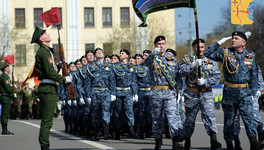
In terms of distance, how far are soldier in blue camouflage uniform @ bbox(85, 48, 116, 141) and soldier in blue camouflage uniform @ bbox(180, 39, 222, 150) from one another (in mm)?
3345

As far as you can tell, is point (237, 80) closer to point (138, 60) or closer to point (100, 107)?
point (100, 107)

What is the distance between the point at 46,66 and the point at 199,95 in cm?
300

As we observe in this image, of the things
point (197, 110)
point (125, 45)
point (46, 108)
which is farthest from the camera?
point (125, 45)

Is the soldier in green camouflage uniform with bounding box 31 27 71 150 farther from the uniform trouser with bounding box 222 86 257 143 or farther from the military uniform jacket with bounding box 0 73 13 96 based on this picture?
the military uniform jacket with bounding box 0 73 13 96

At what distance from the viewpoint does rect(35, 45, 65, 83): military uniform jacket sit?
949 centimetres

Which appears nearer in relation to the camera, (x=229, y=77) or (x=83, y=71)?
(x=229, y=77)

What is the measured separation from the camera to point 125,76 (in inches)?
559

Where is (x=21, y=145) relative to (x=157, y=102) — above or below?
below

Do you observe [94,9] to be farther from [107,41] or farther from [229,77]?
[229,77]

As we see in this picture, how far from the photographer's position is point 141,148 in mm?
11086

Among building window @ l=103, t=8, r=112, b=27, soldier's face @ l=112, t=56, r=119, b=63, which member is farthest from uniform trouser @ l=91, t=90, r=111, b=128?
building window @ l=103, t=8, r=112, b=27

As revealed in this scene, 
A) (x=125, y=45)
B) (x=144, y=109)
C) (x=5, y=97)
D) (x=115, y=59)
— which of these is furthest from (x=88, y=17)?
(x=144, y=109)

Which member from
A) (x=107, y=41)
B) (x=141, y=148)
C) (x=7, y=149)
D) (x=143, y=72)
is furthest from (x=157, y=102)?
(x=107, y=41)

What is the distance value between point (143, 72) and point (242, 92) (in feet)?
17.1
